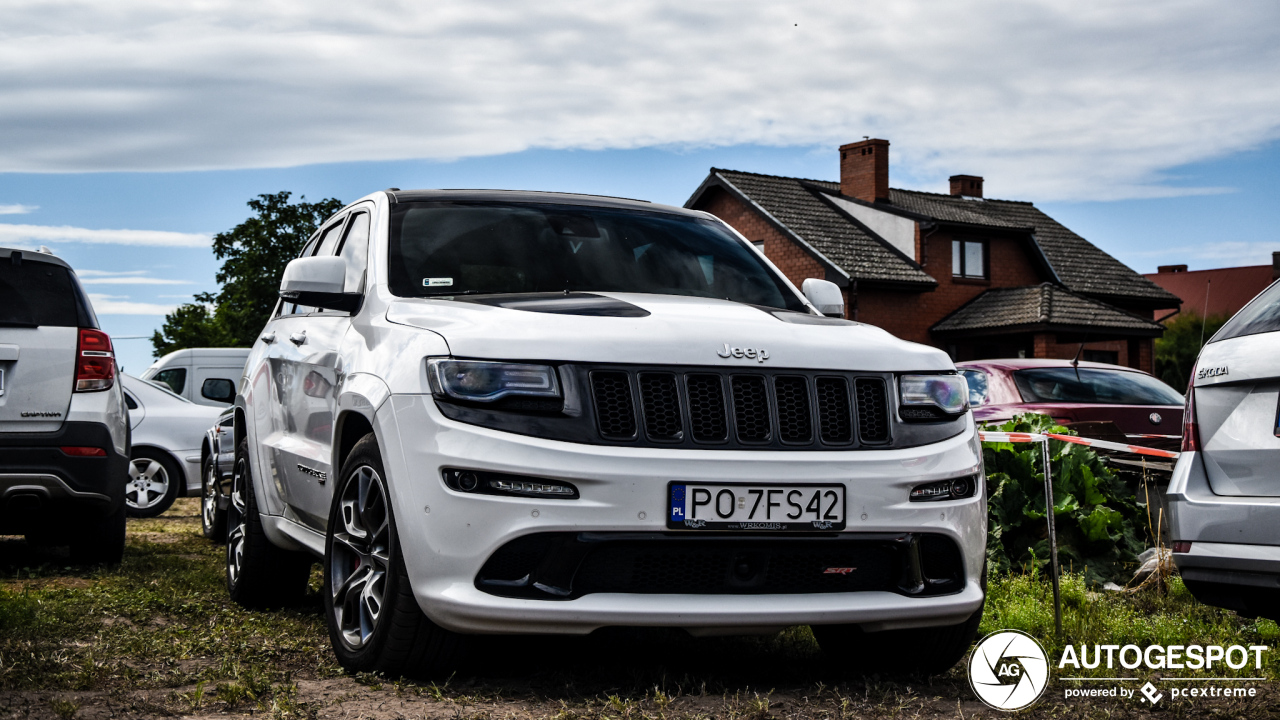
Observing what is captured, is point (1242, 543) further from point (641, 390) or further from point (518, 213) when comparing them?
point (518, 213)

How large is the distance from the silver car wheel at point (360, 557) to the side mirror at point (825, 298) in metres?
2.01

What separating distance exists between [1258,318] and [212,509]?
26.7ft

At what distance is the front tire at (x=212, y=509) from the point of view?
1010 cm

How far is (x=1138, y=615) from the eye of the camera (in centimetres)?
611

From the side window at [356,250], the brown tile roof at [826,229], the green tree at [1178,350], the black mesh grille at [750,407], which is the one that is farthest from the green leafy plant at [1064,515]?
the green tree at [1178,350]

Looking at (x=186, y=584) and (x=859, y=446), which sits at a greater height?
(x=859, y=446)

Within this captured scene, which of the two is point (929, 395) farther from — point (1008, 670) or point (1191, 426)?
point (1191, 426)

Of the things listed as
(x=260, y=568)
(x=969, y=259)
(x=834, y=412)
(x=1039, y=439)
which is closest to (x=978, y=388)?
(x=1039, y=439)

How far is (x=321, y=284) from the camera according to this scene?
16.8 ft

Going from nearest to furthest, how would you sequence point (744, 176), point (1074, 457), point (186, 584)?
point (186, 584) → point (1074, 457) → point (744, 176)

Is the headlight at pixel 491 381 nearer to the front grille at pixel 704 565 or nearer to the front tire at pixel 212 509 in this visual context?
the front grille at pixel 704 565

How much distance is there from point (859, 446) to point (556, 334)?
990 mm

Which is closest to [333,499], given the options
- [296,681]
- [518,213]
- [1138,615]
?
[296,681]

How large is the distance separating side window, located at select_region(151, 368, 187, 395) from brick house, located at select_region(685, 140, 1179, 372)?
1862cm
